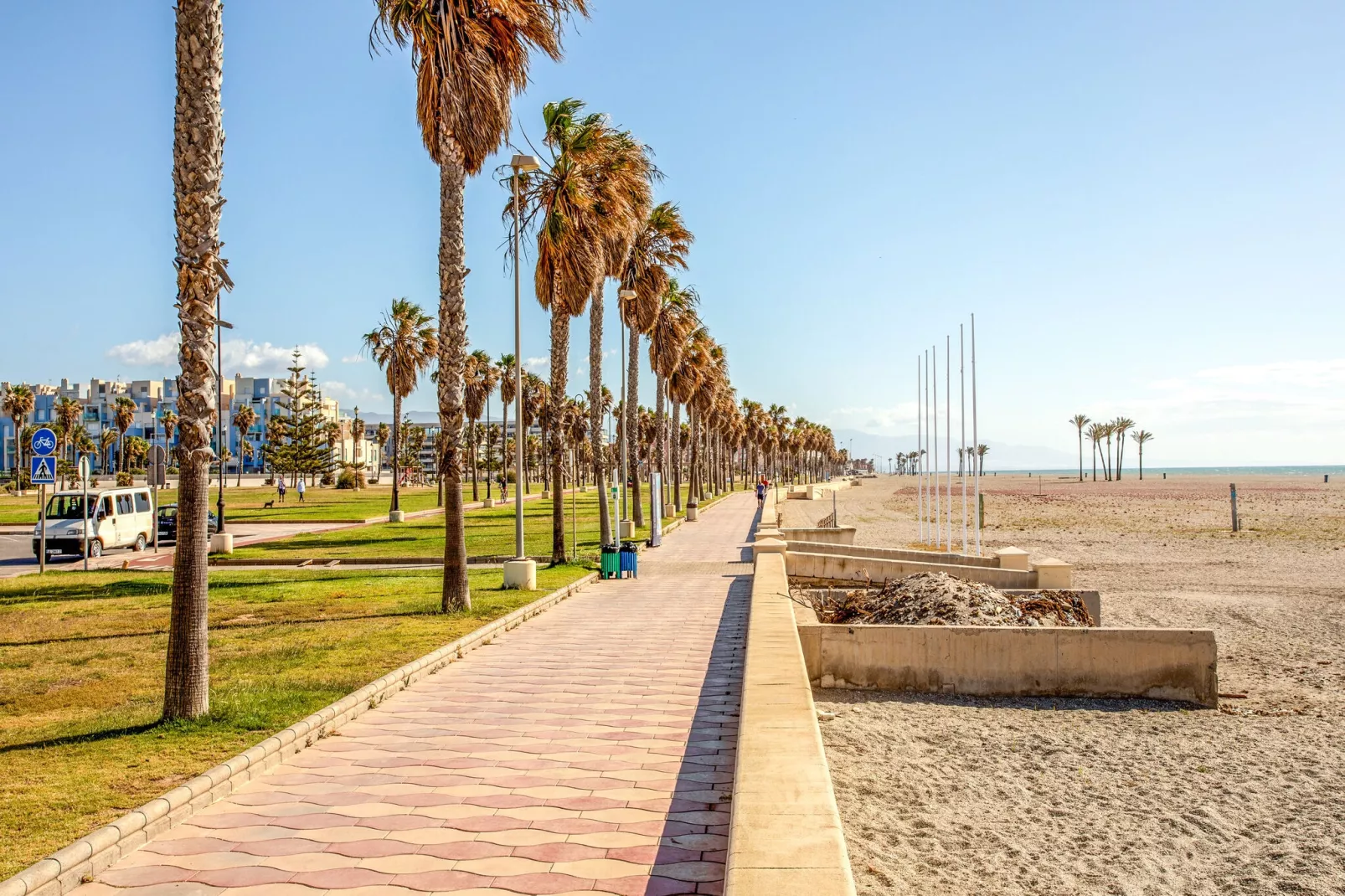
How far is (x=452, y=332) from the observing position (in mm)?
14344

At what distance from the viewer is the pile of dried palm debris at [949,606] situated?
12.7 metres

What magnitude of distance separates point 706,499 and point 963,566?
1977 inches

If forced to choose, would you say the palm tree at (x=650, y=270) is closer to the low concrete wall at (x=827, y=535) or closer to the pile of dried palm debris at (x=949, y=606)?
the low concrete wall at (x=827, y=535)

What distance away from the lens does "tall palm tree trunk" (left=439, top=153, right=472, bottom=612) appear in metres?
14.2

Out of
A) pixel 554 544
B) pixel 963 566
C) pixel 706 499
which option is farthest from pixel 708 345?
pixel 963 566

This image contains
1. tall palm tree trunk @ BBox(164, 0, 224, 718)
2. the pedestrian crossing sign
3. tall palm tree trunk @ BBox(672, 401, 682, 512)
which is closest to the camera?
tall palm tree trunk @ BBox(164, 0, 224, 718)

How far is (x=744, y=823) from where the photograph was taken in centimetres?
428

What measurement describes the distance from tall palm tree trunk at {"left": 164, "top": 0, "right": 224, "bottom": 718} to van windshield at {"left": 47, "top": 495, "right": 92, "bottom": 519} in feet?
78.2

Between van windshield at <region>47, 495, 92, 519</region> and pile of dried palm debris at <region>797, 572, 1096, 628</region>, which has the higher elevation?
van windshield at <region>47, 495, 92, 519</region>

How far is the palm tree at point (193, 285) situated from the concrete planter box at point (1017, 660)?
6546mm

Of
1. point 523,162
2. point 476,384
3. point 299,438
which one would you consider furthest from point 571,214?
point 299,438

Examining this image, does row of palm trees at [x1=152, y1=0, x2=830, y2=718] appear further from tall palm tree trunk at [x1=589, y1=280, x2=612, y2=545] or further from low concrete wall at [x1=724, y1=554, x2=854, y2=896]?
low concrete wall at [x1=724, y1=554, x2=854, y2=896]

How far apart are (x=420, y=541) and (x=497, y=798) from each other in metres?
25.8

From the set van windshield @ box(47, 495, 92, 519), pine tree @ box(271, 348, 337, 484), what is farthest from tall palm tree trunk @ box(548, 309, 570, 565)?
pine tree @ box(271, 348, 337, 484)
